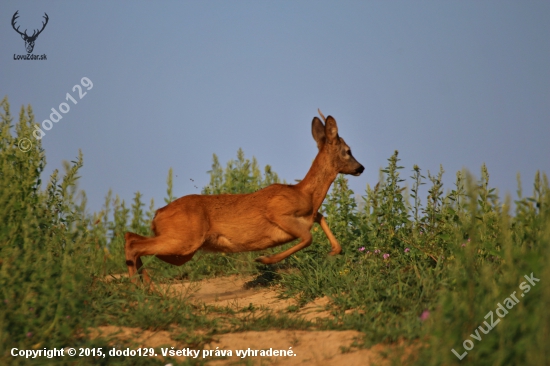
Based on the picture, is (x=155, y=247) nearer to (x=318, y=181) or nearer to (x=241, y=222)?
(x=241, y=222)

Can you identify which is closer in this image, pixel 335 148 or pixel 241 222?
pixel 241 222

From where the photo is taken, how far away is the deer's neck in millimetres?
9234

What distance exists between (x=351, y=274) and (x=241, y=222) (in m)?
1.82

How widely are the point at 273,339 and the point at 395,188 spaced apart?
3994 mm

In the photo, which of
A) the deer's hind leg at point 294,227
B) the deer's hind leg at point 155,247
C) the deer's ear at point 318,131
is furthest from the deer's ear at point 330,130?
the deer's hind leg at point 155,247

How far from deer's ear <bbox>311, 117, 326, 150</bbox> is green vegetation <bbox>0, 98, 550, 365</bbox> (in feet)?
2.72

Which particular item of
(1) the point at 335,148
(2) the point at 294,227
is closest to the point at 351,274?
(2) the point at 294,227

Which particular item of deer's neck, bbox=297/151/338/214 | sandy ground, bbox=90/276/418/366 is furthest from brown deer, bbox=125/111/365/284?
sandy ground, bbox=90/276/418/366

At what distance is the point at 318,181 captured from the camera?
928 cm

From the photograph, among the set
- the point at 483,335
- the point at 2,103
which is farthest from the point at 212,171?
the point at 483,335

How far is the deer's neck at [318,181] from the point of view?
9234 millimetres

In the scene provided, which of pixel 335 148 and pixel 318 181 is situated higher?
pixel 335 148

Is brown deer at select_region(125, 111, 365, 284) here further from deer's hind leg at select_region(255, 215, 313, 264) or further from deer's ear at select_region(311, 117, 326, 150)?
deer's ear at select_region(311, 117, 326, 150)

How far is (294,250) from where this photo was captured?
8453 millimetres
